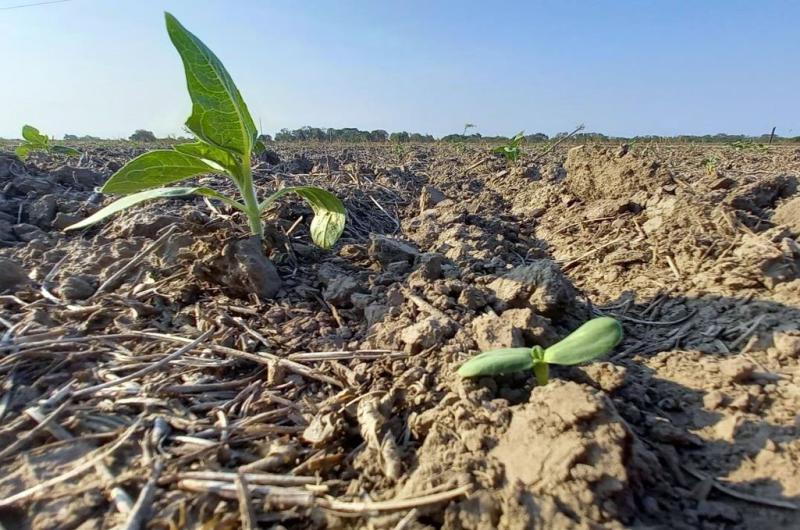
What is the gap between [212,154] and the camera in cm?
194

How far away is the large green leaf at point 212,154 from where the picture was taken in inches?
76.0

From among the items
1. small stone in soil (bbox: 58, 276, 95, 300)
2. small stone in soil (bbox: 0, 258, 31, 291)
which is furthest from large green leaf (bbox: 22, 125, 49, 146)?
small stone in soil (bbox: 58, 276, 95, 300)

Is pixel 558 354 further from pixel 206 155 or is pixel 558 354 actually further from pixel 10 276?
pixel 10 276

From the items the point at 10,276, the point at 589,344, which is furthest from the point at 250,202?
the point at 589,344

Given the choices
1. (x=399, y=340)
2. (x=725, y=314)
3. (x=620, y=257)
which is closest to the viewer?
(x=399, y=340)

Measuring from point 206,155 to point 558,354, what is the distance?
1.65 m

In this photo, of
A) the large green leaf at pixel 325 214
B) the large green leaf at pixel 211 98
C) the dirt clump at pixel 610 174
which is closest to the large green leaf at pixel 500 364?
the large green leaf at pixel 325 214

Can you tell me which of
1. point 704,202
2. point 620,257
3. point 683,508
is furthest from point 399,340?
point 704,202

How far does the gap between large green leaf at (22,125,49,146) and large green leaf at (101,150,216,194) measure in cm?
473

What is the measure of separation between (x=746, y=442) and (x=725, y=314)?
667mm

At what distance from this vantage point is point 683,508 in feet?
2.81

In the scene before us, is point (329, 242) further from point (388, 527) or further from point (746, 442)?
point (746, 442)

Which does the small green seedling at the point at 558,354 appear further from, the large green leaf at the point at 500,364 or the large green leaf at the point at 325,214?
the large green leaf at the point at 325,214

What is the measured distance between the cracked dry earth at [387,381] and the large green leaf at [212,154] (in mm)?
313
